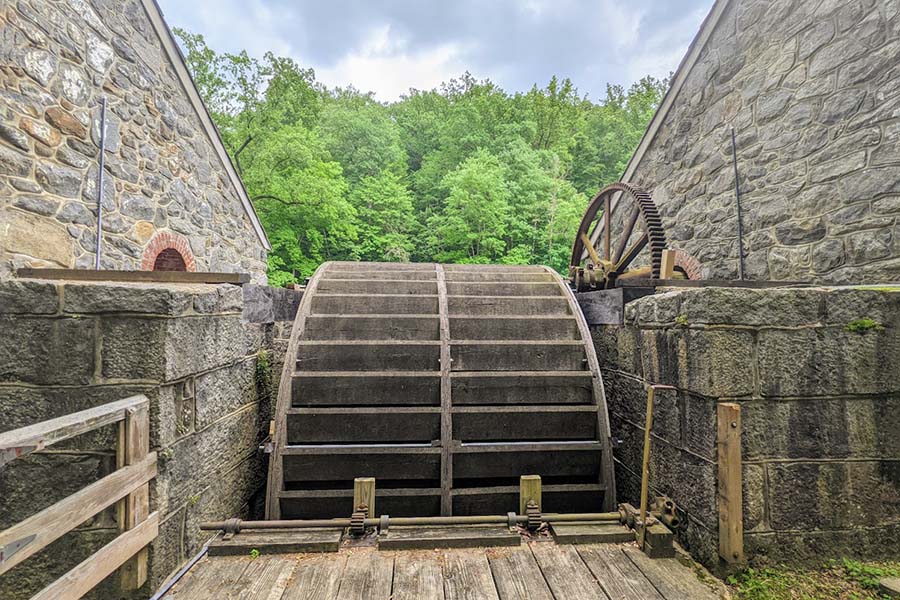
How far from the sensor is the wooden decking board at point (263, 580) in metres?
1.80

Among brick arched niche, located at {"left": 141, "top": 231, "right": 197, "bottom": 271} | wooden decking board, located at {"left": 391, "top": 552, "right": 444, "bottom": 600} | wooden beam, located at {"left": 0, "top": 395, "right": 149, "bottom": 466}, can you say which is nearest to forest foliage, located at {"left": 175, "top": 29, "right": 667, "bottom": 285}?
brick arched niche, located at {"left": 141, "top": 231, "right": 197, "bottom": 271}

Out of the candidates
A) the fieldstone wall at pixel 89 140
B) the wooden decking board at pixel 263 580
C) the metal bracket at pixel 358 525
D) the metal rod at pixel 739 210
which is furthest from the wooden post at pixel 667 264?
the fieldstone wall at pixel 89 140

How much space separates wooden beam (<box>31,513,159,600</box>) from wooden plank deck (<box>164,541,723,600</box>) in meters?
0.28

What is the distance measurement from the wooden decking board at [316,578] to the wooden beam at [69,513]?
807 mm

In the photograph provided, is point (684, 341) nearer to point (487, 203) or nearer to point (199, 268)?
point (199, 268)

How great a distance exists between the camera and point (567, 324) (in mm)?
3748

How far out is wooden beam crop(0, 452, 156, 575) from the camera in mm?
1243

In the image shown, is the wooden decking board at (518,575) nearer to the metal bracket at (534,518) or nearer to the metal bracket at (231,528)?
the metal bracket at (534,518)

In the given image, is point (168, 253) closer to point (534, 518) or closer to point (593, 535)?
point (534, 518)

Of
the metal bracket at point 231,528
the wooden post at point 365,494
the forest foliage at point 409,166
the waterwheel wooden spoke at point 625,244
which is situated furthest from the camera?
the forest foliage at point 409,166

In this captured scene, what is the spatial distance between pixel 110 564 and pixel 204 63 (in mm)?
15936

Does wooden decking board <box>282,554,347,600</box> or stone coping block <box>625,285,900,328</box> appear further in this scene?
stone coping block <box>625,285,900,328</box>

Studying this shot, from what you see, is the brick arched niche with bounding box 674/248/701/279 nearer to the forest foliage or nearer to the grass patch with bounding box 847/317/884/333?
the grass patch with bounding box 847/317/884/333

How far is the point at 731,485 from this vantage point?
6.09 feet
